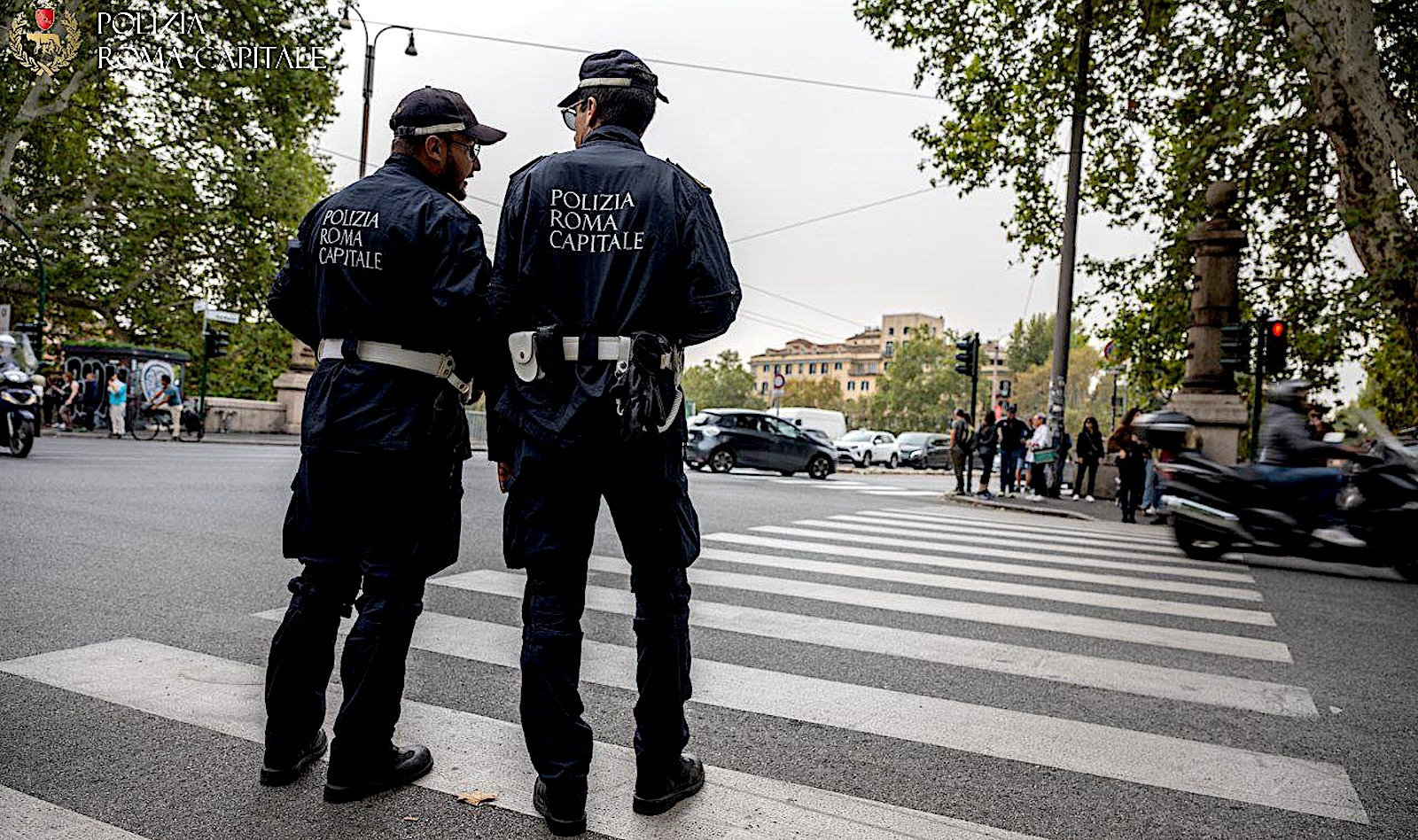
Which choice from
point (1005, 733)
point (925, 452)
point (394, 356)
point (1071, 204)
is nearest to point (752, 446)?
point (1071, 204)

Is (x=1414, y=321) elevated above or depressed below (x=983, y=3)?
below

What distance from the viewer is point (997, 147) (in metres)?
19.3

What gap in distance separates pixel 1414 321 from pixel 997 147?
8.80 meters

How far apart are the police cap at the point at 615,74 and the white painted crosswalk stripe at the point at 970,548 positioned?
6.40 meters

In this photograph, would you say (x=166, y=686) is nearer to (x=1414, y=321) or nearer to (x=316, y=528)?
(x=316, y=528)

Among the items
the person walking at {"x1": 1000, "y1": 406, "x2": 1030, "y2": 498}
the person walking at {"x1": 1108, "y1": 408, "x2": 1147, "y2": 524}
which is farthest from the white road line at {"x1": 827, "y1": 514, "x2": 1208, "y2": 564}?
the person walking at {"x1": 1000, "y1": 406, "x2": 1030, "y2": 498}

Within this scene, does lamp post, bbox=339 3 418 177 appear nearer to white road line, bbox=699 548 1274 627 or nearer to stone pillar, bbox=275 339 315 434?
stone pillar, bbox=275 339 315 434

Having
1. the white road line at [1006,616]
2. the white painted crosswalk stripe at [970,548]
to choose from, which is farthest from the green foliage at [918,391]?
the white road line at [1006,616]


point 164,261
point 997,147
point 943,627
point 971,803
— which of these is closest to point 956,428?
point 997,147

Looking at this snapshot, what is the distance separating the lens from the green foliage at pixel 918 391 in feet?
286

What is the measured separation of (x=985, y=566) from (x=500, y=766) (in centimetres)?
585

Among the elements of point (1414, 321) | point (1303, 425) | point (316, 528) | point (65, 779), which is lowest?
point (65, 779)

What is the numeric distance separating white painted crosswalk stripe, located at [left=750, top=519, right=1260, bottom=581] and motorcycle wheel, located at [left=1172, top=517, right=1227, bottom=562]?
0.33 meters

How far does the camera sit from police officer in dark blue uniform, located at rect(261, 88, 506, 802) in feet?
9.23
